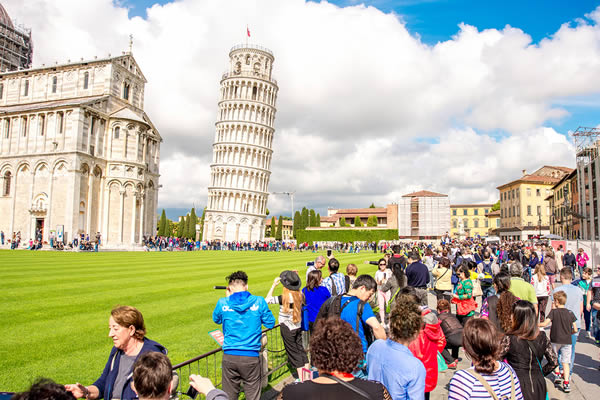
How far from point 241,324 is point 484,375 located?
267cm

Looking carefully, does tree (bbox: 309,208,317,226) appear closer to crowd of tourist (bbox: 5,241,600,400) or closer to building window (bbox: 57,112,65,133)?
building window (bbox: 57,112,65,133)

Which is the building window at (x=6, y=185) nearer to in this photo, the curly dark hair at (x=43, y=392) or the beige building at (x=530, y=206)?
the curly dark hair at (x=43, y=392)

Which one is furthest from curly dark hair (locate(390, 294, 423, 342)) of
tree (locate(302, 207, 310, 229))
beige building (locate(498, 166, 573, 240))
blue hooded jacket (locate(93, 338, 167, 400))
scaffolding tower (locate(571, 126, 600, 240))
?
tree (locate(302, 207, 310, 229))

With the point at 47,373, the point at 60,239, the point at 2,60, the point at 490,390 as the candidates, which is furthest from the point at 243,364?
the point at 2,60

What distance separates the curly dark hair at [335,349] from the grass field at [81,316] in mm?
5243

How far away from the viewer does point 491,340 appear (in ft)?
10.0

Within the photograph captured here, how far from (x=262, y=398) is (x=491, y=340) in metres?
3.98

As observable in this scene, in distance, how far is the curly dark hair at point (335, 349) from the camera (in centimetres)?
258

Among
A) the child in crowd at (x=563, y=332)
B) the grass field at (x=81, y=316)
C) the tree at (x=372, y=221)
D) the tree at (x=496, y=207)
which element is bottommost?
the grass field at (x=81, y=316)

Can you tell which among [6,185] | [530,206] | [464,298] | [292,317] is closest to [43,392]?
[292,317]

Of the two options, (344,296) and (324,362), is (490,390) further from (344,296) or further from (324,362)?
(344,296)

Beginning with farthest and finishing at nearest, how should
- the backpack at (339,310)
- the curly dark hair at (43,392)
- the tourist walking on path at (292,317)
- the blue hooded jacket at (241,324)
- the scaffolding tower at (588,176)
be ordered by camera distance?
the scaffolding tower at (588,176) → the tourist walking on path at (292,317) → the blue hooded jacket at (241,324) → the backpack at (339,310) → the curly dark hair at (43,392)

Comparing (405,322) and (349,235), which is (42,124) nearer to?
→ (349,235)

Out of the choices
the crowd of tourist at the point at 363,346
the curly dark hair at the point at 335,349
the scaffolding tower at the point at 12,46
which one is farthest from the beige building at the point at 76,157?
the curly dark hair at the point at 335,349
